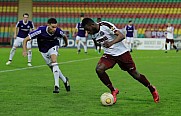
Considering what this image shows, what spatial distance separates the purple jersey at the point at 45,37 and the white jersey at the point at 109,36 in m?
2.08

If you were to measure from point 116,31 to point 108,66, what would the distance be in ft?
2.43

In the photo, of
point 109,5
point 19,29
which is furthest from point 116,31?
point 109,5

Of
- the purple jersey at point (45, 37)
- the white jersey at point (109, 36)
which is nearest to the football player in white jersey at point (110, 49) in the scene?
the white jersey at point (109, 36)

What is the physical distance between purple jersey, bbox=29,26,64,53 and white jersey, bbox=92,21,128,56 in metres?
2.08

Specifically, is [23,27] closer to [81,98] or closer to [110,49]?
[81,98]

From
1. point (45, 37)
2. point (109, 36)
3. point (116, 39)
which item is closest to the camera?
point (116, 39)

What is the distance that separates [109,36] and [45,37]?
2420 mm

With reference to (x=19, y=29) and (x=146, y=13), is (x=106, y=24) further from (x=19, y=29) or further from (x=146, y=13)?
(x=146, y=13)

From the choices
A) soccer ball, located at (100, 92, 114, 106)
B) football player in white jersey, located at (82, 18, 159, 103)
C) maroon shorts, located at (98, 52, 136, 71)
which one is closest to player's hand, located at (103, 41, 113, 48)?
football player in white jersey, located at (82, 18, 159, 103)

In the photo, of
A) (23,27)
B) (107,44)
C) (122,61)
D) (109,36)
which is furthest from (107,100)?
(23,27)

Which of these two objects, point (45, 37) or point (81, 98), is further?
point (45, 37)

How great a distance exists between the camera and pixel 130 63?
855 cm

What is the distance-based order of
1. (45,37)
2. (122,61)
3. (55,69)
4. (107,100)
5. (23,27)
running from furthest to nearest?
1. (23,27)
2. (45,37)
3. (55,69)
4. (122,61)
5. (107,100)

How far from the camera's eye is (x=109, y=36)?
27.7 ft
